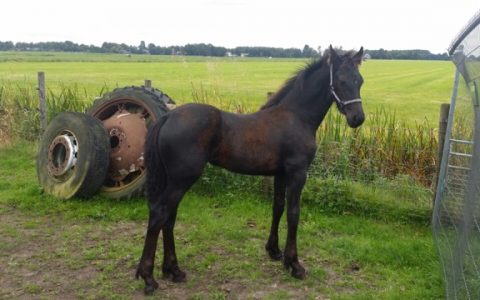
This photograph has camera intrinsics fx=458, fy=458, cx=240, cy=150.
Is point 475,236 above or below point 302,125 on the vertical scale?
below

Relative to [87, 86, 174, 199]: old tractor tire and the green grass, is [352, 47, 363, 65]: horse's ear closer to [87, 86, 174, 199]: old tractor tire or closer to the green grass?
the green grass

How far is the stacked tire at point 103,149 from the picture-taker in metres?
6.35

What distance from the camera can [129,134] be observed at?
660 cm

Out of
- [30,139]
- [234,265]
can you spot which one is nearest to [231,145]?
[234,265]

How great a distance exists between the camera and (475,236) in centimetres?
279

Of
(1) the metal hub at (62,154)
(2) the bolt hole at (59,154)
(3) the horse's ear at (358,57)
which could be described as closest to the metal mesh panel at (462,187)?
(3) the horse's ear at (358,57)

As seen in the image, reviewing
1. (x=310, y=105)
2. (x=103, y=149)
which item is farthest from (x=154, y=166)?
(x=103, y=149)

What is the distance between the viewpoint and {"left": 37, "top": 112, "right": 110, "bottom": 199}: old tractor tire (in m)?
6.30

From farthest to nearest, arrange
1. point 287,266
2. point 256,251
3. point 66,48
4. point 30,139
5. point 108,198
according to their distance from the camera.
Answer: point 66,48
point 30,139
point 108,198
point 256,251
point 287,266

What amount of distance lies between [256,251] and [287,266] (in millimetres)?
528

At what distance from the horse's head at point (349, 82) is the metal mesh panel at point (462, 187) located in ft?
3.04

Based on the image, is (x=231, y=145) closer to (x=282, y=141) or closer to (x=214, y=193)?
(x=282, y=141)

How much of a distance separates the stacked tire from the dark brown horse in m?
2.11

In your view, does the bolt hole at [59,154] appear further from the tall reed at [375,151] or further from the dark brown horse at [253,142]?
the tall reed at [375,151]
